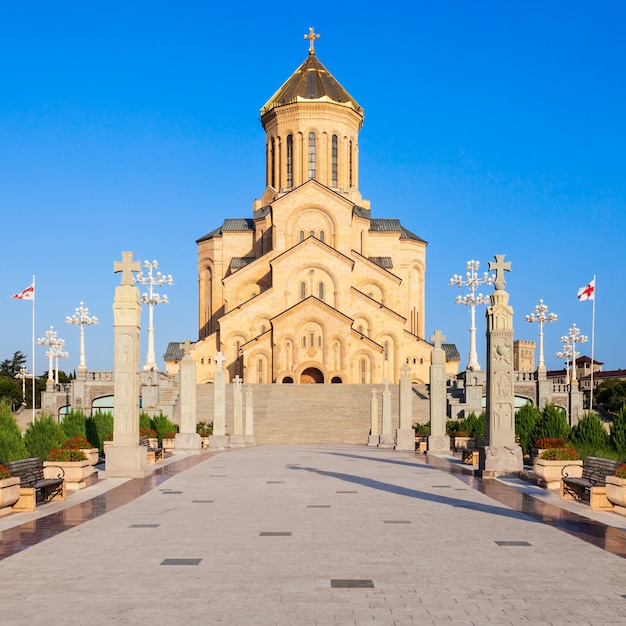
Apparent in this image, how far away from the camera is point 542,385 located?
5412 cm

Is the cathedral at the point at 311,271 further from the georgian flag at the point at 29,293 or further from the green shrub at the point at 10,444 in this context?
the green shrub at the point at 10,444

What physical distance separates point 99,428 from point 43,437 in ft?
17.0

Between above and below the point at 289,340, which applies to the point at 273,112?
above

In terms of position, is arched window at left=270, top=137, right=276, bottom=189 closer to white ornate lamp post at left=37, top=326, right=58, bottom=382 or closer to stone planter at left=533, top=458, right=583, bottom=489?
white ornate lamp post at left=37, top=326, right=58, bottom=382

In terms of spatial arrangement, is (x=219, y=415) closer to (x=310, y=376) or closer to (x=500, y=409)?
(x=500, y=409)

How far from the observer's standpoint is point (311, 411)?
155ft

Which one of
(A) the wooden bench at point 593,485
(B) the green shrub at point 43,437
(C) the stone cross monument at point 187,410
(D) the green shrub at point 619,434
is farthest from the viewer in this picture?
(C) the stone cross monument at point 187,410

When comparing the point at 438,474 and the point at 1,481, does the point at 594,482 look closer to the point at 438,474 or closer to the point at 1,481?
the point at 438,474

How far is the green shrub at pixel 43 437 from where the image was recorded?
1889 cm

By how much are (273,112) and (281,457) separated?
4830 centimetres

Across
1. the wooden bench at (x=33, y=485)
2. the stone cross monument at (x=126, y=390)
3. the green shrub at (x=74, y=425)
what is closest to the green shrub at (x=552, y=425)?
the stone cross monument at (x=126, y=390)

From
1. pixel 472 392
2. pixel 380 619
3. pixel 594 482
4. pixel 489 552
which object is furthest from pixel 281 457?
pixel 472 392

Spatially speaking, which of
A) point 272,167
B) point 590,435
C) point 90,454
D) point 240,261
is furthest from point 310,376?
point 90,454

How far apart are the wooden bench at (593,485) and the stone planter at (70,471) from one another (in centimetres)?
895
